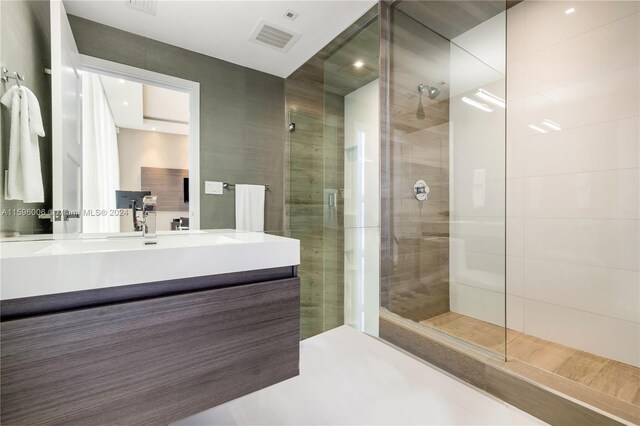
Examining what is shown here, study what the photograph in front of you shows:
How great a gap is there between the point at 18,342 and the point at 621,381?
8.21 feet

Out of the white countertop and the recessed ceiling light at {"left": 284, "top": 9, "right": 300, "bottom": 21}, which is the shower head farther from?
the white countertop

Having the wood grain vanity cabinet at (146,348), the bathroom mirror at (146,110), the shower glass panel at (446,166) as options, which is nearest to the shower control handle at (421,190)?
the shower glass panel at (446,166)

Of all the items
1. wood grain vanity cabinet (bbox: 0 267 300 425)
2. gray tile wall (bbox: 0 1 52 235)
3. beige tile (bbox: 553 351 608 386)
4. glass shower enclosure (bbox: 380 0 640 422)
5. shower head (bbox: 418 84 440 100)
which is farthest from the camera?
shower head (bbox: 418 84 440 100)

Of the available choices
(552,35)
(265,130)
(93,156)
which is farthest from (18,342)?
(552,35)

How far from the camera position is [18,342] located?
2.07 feet

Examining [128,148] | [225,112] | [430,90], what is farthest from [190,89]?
[430,90]

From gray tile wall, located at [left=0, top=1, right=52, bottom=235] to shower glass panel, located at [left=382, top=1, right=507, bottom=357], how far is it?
189 centimetres

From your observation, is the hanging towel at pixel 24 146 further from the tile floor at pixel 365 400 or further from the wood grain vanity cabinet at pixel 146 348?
the tile floor at pixel 365 400

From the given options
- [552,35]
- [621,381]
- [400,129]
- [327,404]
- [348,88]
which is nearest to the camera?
[327,404]

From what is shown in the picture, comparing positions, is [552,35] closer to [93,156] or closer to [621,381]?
[621,381]

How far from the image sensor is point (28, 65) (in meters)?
0.99

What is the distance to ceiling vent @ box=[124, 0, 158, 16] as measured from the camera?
1.25 m

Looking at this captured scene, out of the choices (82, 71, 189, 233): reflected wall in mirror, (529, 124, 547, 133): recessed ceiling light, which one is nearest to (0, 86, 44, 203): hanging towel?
(82, 71, 189, 233): reflected wall in mirror

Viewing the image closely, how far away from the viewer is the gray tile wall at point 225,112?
1.16m
